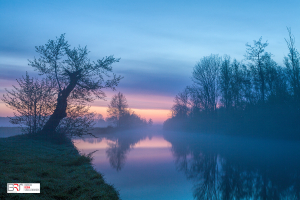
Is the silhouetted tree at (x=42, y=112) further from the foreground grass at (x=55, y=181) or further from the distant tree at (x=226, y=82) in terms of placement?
the distant tree at (x=226, y=82)

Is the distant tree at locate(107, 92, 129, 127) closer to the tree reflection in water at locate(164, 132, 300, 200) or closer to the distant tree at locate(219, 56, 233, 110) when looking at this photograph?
the distant tree at locate(219, 56, 233, 110)

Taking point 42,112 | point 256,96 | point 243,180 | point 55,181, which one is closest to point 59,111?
point 42,112

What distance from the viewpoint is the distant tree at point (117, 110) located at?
53794 mm

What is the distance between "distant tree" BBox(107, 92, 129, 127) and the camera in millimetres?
53794

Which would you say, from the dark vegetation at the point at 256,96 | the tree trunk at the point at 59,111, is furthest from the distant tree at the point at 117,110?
the tree trunk at the point at 59,111

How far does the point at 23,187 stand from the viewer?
4004 millimetres

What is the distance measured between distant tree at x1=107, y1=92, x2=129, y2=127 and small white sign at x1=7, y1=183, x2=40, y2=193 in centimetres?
4987

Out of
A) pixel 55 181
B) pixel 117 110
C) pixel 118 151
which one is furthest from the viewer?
pixel 117 110

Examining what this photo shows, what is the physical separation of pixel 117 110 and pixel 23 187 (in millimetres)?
50884

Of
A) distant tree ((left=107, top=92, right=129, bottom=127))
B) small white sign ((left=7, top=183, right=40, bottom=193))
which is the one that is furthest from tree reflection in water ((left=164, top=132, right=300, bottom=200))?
distant tree ((left=107, top=92, right=129, bottom=127))

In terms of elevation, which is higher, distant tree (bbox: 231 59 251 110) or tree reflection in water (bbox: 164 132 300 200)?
distant tree (bbox: 231 59 251 110)

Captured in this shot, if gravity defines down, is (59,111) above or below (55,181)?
above

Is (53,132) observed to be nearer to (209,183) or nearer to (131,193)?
(131,193)

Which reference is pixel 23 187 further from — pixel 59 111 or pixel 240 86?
pixel 240 86
